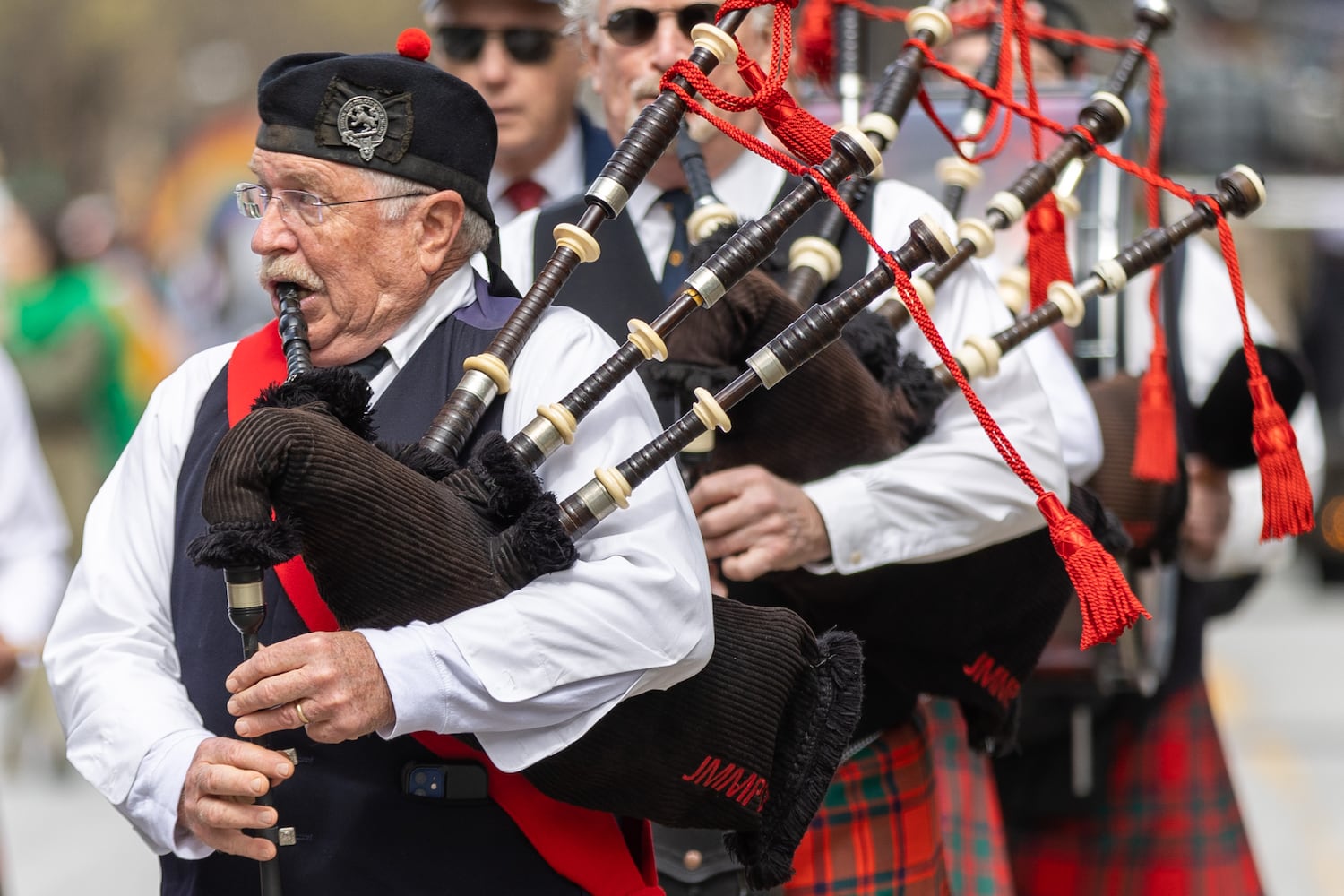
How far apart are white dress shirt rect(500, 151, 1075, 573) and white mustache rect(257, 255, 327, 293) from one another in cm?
61

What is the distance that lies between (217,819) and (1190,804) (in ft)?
7.94

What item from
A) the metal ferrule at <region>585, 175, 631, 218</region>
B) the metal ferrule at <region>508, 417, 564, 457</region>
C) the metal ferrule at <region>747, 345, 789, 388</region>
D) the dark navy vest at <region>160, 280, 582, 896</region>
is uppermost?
the metal ferrule at <region>585, 175, 631, 218</region>

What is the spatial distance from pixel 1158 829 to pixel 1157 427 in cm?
109

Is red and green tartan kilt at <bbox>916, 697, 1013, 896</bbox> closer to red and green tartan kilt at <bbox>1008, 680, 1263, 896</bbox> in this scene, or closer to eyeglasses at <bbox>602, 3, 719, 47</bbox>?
red and green tartan kilt at <bbox>1008, 680, 1263, 896</bbox>

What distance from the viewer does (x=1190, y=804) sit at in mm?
3826

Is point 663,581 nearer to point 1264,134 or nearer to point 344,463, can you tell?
point 344,463

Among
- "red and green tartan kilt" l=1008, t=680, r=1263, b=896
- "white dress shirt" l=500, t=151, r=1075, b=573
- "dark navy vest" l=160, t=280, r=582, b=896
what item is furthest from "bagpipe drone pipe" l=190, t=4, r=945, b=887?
"red and green tartan kilt" l=1008, t=680, r=1263, b=896

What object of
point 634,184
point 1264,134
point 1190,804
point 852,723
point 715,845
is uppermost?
point 634,184

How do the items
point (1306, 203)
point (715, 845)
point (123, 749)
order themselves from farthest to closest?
point (1306, 203) → point (715, 845) → point (123, 749)

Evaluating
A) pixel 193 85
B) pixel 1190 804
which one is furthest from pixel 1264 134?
pixel 193 85

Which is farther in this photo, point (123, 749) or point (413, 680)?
point (123, 749)

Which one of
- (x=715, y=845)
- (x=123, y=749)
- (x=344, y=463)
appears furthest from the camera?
(x=715, y=845)

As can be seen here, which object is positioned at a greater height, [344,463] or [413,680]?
[344,463]

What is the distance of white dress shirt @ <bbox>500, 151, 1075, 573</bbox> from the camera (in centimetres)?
252
